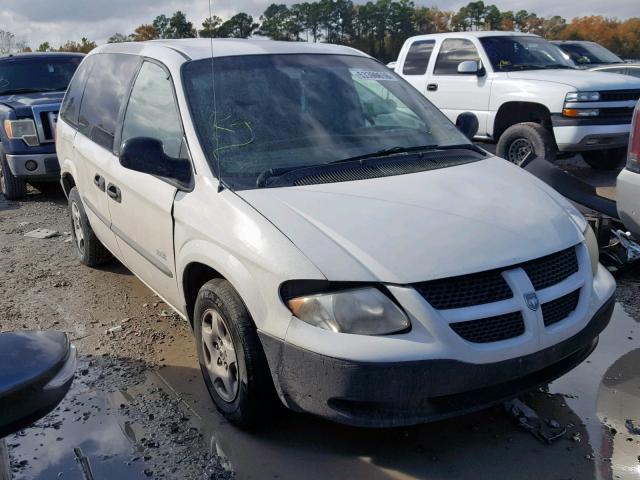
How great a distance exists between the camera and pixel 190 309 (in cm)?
351

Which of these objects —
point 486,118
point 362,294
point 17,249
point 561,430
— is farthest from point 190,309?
point 486,118

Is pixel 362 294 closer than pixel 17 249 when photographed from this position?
Yes

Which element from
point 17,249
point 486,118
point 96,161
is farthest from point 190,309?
point 486,118

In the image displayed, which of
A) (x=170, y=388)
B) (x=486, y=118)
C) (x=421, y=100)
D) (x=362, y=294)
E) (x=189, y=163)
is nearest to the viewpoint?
(x=362, y=294)

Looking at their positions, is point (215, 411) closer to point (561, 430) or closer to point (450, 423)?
point (450, 423)

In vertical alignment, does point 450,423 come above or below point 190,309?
below

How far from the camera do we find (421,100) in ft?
14.3

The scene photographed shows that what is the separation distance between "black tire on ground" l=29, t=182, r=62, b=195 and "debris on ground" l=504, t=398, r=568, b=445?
801cm

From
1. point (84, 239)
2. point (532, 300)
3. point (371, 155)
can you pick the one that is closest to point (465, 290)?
point (532, 300)

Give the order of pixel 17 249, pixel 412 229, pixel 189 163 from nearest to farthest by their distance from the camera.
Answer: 1. pixel 412 229
2. pixel 189 163
3. pixel 17 249

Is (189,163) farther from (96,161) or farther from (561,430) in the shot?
(561,430)

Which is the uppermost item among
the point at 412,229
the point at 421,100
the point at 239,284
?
the point at 421,100

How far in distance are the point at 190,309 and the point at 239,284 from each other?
75 centimetres

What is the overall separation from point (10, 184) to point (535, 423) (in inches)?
309
